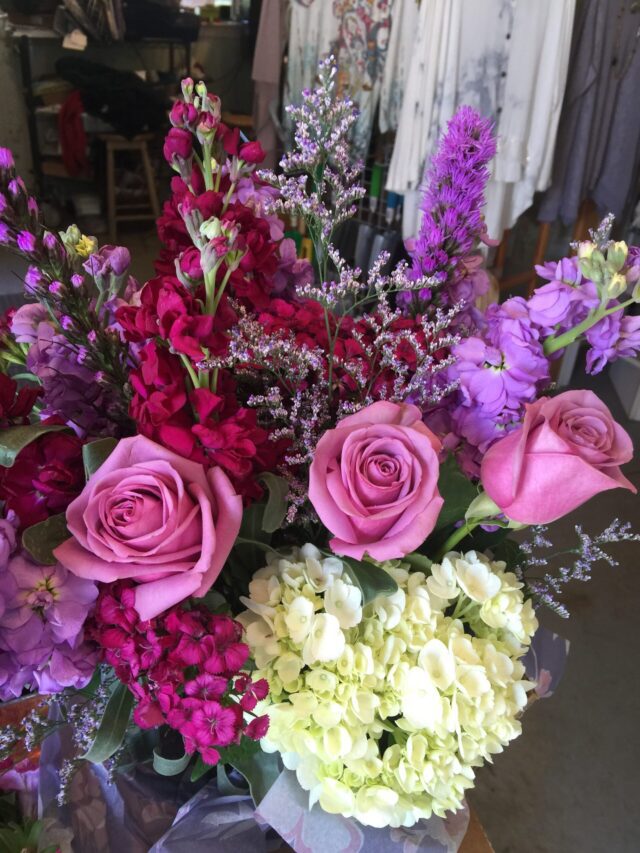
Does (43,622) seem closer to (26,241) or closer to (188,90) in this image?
(26,241)

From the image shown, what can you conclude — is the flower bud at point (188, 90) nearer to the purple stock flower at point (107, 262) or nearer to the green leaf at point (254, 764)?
the purple stock flower at point (107, 262)

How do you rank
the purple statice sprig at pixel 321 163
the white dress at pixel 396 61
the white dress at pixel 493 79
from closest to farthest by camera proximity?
the purple statice sprig at pixel 321 163, the white dress at pixel 493 79, the white dress at pixel 396 61

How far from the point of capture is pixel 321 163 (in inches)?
20.0

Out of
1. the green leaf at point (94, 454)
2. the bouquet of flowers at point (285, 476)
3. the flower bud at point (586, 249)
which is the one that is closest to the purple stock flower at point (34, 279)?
the bouquet of flowers at point (285, 476)

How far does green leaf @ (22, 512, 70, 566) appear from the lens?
0.40 meters

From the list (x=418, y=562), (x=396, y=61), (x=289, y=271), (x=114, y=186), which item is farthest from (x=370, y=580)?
(x=114, y=186)

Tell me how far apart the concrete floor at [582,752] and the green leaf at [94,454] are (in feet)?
4.74

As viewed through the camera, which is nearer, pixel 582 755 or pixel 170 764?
pixel 170 764

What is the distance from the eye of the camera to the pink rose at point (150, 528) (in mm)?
383

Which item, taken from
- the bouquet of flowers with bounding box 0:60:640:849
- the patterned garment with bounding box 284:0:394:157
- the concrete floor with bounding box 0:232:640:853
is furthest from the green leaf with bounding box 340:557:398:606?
the patterned garment with bounding box 284:0:394:157

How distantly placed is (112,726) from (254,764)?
13 centimetres

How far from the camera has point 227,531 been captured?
1.32 ft

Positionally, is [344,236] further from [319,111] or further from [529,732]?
[319,111]

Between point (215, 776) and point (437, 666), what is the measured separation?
0.26 meters
